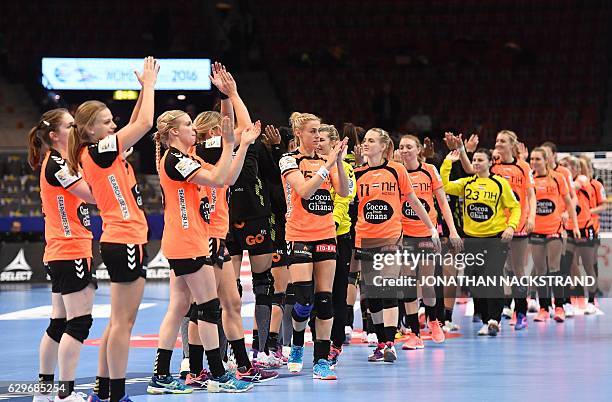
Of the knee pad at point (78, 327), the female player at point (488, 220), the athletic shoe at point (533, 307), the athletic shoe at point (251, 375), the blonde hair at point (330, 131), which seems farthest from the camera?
the athletic shoe at point (533, 307)

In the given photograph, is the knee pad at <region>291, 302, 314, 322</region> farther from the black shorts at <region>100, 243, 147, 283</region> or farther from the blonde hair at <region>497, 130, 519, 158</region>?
the blonde hair at <region>497, 130, 519, 158</region>

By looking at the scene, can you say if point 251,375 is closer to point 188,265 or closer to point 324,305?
point 324,305

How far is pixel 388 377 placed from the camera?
8.42 metres

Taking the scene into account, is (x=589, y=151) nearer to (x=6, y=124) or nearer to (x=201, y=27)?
(x=201, y=27)

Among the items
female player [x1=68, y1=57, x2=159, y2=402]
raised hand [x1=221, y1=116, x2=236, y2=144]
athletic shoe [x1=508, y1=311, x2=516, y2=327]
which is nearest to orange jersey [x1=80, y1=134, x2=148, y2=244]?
female player [x1=68, y1=57, x2=159, y2=402]

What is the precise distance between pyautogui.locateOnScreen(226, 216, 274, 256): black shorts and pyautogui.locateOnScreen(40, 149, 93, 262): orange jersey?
2097 mm

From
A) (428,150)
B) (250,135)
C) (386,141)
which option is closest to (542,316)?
(428,150)

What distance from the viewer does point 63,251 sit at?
6703mm

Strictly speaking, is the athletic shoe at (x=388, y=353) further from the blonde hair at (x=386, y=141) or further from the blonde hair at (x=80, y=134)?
the blonde hair at (x=80, y=134)

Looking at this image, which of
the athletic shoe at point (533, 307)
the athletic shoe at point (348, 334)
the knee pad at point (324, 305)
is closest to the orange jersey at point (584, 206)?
the athletic shoe at point (533, 307)

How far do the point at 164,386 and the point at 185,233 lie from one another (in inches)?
45.9

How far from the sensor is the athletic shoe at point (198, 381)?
25.5 feet

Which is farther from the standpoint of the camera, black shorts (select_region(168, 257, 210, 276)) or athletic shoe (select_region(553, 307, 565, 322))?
athletic shoe (select_region(553, 307, 565, 322))

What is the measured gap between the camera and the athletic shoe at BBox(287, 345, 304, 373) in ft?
28.2
